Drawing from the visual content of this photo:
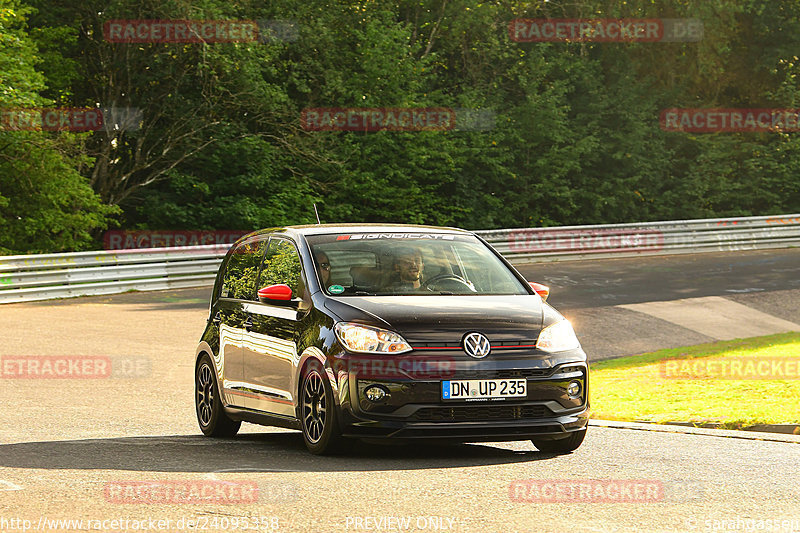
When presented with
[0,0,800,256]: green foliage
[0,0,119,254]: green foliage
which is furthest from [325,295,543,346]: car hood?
[0,0,119,254]: green foliage

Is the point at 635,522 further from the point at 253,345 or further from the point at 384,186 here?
the point at 384,186

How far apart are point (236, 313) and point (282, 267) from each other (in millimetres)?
673

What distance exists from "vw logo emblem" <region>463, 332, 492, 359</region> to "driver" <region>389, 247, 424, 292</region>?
92 centimetres

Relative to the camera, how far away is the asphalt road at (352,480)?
265 inches

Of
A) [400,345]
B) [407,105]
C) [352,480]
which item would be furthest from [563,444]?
[407,105]

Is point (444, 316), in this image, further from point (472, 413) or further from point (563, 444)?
point (563, 444)

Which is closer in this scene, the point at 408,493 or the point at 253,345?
the point at 408,493

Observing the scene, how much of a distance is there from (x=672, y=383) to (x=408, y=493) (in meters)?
8.44

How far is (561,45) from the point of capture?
1734 inches

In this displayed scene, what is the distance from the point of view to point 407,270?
9.67 meters

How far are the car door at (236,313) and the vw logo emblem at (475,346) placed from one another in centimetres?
227

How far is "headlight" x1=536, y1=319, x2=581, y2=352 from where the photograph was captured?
8.98 m

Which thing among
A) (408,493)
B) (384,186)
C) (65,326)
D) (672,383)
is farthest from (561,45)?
(408,493)

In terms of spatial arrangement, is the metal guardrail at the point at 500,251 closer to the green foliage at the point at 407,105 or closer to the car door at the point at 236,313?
the green foliage at the point at 407,105
